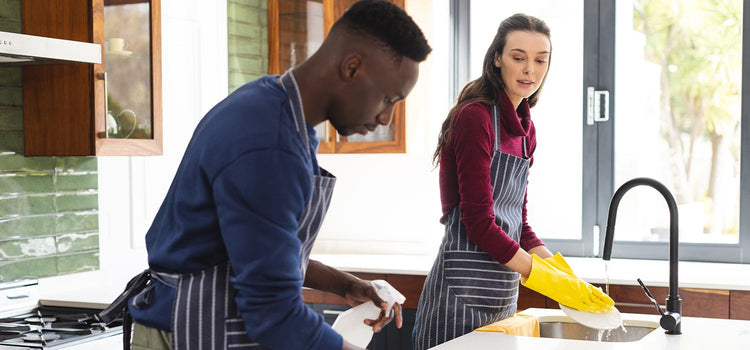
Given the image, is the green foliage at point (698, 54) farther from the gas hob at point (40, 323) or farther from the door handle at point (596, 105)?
the gas hob at point (40, 323)

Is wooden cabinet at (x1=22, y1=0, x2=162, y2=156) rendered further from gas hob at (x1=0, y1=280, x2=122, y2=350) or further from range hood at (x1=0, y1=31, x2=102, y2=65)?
gas hob at (x1=0, y1=280, x2=122, y2=350)

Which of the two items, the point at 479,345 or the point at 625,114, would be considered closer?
the point at 479,345

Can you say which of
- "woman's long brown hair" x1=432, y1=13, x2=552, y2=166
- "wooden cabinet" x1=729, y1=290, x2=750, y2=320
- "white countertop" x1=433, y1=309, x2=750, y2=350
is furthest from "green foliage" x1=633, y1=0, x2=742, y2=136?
"white countertop" x1=433, y1=309, x2=750, y2=350

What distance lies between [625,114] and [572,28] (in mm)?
457

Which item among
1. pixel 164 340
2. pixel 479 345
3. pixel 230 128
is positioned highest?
pixel 230 128

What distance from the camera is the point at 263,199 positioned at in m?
0.98

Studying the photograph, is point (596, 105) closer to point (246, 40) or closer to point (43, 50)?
point (246, 40)

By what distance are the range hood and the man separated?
1.24 m

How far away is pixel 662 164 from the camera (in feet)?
11.6

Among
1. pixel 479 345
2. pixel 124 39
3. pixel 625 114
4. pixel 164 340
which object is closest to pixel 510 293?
pixel 479 345

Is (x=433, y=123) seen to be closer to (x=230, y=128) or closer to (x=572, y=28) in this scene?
(x=572, y=28)

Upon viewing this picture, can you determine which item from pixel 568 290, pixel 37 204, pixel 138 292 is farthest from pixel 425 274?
pixel 138 292

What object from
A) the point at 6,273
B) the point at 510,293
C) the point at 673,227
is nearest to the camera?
the point at 673,227

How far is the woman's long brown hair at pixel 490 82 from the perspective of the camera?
2066mm
